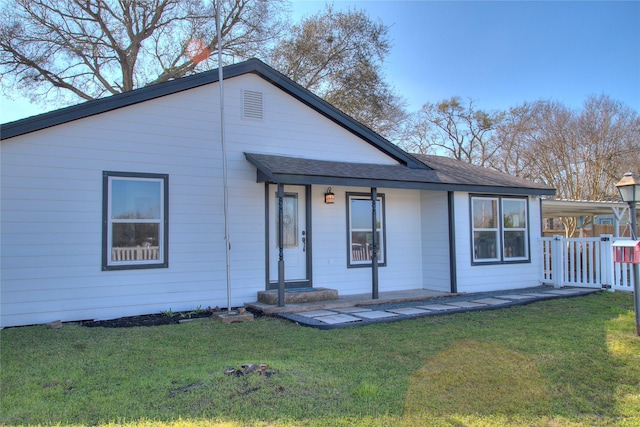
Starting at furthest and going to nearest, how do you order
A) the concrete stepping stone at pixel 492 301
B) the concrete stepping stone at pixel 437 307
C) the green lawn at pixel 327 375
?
1. the concrete stepping stone at pixel 492 301
2. the concrete stepping stone at pixel 437 307
3. the green lawn at pixel 327 375

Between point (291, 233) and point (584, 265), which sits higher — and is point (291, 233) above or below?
above

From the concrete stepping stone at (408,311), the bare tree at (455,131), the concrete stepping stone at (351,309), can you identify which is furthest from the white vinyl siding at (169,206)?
the bare tree at (455,131)

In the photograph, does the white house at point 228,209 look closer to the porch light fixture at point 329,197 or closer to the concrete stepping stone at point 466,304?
the porch light fixture at point 329,197

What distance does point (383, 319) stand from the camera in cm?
656

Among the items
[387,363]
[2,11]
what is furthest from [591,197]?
[2,11]

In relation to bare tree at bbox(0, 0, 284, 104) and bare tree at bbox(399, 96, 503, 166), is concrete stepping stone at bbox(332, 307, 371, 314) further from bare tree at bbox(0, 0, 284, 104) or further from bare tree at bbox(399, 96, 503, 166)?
bare tree at bbox(399, 96, 503, 166)

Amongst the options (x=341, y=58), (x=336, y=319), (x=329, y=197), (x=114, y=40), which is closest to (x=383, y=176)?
(x=329, y=197)

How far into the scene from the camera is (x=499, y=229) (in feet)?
32.6

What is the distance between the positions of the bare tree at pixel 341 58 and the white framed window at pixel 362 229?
11.3m

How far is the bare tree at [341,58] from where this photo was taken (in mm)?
19188

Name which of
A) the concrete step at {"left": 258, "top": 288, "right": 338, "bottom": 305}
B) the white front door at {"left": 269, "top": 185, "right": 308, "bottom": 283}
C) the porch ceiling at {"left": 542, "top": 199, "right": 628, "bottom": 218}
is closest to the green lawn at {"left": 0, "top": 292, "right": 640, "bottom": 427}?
the concrete step at {"left": 258, "top": 288, "right": 338, "bottom": 305}

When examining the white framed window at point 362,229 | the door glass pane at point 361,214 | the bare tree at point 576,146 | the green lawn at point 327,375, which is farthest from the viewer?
the bare tree at point 576,146

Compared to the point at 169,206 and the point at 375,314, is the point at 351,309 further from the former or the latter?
the point at 169,206

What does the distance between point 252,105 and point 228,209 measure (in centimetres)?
208
